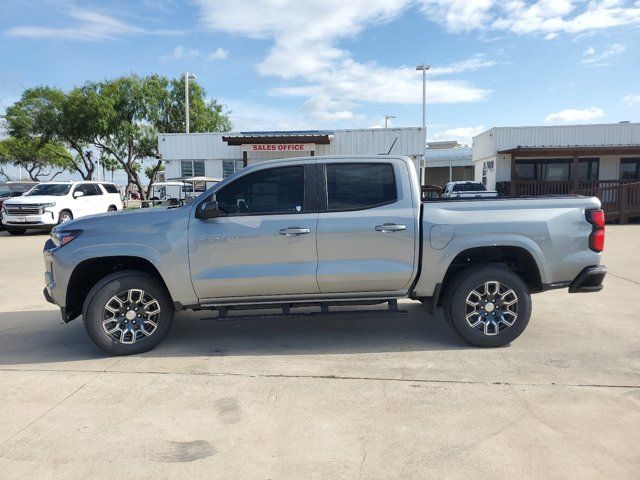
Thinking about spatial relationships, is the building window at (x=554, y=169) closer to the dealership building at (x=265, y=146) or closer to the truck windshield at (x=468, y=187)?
the truck windshield at (x=468, y=187)

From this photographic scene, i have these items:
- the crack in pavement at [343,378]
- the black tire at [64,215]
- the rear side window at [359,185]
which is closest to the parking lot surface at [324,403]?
the crack in pavement at [343,378]

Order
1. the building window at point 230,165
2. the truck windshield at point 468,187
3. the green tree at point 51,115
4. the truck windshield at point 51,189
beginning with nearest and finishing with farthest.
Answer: the truck windshield at point 51,189
the truck windshield at point 468,187
the building window at point 230,165
the green tree at point 51,115

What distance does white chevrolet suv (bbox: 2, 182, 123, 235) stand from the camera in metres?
16.4

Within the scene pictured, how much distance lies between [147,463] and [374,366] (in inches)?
85.5

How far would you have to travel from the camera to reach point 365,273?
4785 mm

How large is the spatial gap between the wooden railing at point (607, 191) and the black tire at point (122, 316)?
17343 mm

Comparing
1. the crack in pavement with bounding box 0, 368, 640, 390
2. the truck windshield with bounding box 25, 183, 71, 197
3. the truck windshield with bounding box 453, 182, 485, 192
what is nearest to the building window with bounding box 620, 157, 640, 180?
the truck windshield with bounding box 453, 182, 485, 192

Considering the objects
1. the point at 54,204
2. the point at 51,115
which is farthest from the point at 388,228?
the point at 51,115

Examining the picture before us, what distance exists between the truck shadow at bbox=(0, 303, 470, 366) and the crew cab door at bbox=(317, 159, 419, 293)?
468 millimetres

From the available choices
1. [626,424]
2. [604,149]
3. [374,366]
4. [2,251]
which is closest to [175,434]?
[374,366]

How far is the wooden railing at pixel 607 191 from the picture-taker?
65.2 ft

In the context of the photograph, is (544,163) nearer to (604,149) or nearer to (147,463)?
(604,149)

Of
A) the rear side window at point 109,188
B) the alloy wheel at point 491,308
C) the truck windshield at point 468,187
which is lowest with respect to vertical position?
the alloy wheel at point 491,308

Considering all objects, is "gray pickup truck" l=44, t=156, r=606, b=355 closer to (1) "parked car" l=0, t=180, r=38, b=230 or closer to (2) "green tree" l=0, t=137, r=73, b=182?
(1) "parked car" l=0, t=180, r=38, b=230
